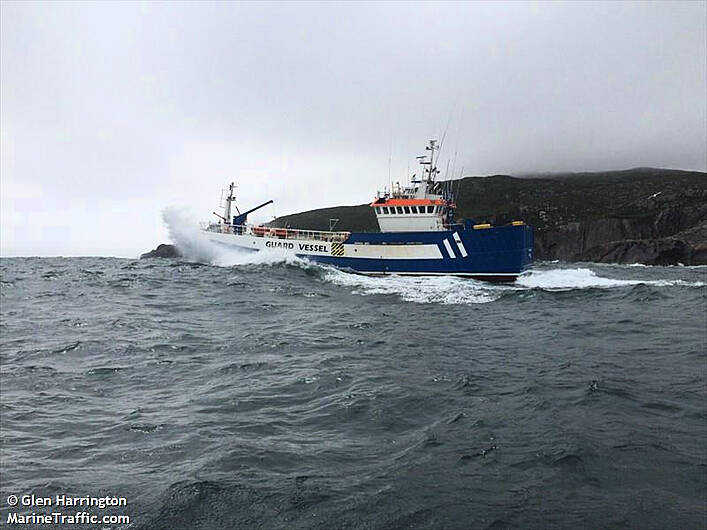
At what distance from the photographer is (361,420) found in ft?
25.3

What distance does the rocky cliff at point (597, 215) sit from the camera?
8369cm

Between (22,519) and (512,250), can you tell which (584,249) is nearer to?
(512,250)

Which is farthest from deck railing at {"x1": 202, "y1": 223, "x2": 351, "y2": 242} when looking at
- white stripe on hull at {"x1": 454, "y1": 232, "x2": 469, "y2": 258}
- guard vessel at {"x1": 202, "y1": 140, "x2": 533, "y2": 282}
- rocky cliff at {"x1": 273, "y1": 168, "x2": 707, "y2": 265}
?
rocky cliff at {"x1": 273, "y1": 168, "x2": 707, "y2": 265}

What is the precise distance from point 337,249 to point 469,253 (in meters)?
10.7

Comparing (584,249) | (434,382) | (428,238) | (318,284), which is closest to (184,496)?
(434,382)

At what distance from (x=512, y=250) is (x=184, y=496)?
31.9m

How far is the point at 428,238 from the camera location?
115ft

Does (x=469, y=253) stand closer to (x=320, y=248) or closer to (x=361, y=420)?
(x=320, y=248)

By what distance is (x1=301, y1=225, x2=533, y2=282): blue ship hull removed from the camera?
33.8 m

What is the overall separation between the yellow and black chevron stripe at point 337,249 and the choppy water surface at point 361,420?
21093 millimetres

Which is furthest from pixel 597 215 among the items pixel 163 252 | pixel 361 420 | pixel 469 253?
pixel 361 420

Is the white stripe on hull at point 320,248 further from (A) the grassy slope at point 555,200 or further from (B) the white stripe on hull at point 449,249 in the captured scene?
(A) the grassy slope at point 555,200

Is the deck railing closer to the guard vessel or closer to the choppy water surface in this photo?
the guard vessel

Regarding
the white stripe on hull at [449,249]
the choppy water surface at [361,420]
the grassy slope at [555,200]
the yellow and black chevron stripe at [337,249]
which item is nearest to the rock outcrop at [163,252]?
the grassy slope at [555,200]
